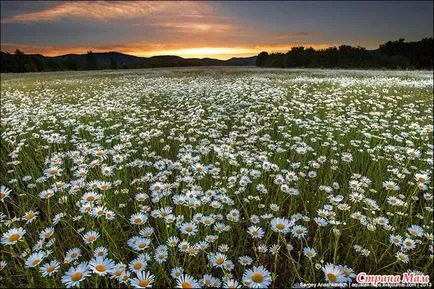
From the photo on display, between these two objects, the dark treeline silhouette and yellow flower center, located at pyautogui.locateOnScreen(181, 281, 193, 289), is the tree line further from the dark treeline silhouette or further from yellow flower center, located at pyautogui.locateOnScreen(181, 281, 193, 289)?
yellow flower center, located at pyautogui.locateOnScreen(181, 281, 193, 289)

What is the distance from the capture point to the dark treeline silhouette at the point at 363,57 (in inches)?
2367

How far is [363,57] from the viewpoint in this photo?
6309 centimetres

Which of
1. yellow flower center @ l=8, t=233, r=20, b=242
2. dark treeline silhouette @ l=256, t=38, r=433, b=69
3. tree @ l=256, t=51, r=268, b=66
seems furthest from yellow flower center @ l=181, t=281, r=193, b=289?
tree @ l=256, t=51, r=268, b=66

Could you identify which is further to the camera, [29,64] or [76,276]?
[29,64]

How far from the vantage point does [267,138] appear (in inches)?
198

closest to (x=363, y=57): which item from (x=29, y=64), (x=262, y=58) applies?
(x=262, y=58)

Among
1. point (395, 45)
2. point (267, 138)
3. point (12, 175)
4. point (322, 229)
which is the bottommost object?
point (322, 229)

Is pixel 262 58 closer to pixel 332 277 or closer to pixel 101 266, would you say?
pixel 332 277

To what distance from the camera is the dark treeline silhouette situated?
197ft

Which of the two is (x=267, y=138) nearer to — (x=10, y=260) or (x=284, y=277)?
(x=284, y=277)

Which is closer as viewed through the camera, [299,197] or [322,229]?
[322,229]

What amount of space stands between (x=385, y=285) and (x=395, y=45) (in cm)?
9719

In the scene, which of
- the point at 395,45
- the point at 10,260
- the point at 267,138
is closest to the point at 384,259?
the point at 267,138

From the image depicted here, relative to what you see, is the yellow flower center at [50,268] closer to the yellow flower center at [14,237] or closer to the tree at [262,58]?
the yellow flower center at [14,237]
